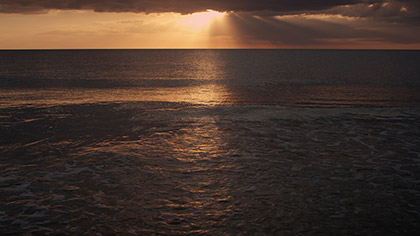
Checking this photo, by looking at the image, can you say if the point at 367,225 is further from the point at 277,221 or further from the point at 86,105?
the point at 86,105

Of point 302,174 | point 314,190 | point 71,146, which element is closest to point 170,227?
point 314,190

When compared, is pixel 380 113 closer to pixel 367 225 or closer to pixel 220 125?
pixel 220 125

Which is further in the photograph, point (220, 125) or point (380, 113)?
point (380, 113)

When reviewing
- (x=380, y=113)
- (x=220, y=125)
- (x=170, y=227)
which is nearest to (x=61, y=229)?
(x=170, y=227)

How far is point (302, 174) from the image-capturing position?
11.7 m

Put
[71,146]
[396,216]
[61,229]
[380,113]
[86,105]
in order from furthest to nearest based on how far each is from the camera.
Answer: [86,105] → [380,113] → [71,146] → [396,216] → [61,229]

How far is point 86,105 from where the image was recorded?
89.4 feet

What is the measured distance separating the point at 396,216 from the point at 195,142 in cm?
953

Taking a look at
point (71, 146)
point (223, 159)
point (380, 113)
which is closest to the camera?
point (223, 159)

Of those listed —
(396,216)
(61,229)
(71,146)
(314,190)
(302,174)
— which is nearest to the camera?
(61,229)

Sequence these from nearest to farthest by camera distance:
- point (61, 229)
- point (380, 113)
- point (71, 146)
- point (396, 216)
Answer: point (61, 229) < point (396, 216) < point (71, 146) < point (380, 113)

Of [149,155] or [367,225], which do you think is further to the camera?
[149,155]

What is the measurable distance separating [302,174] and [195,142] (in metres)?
6.05

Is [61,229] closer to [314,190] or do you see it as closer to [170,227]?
[170,227]
